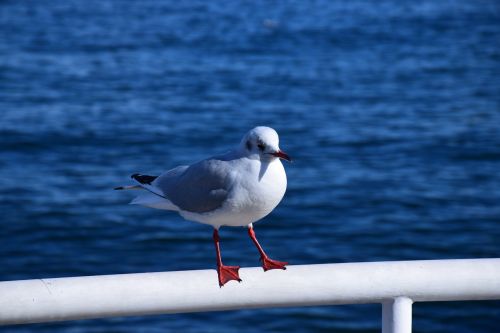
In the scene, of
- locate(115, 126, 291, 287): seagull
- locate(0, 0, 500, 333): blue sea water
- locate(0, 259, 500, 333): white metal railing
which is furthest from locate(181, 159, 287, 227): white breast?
locate(0, 0, 500, 333): blue sea water

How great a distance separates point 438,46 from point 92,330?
95.2 ft

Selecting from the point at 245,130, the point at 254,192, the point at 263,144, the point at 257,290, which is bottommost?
the point at 257,290

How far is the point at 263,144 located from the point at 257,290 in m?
0.89

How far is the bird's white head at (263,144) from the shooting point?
332 cm

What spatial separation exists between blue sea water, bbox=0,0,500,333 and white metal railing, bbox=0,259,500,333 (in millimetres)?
9326

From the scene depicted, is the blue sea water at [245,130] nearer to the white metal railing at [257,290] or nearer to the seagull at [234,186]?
the seagull at [234,186]


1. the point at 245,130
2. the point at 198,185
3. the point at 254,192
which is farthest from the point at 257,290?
the point at 245,130

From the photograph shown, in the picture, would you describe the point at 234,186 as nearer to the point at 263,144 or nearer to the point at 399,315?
the point at 263,144

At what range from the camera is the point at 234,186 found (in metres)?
3.48

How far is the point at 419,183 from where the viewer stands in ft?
58.2

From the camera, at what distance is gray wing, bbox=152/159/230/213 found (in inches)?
142

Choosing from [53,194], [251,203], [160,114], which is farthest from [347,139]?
[251,203]

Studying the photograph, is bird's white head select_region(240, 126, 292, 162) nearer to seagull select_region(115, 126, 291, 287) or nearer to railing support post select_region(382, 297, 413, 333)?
seagull select_region(115, 126, 291, 287)

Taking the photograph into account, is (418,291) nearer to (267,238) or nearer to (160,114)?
(267,238)
